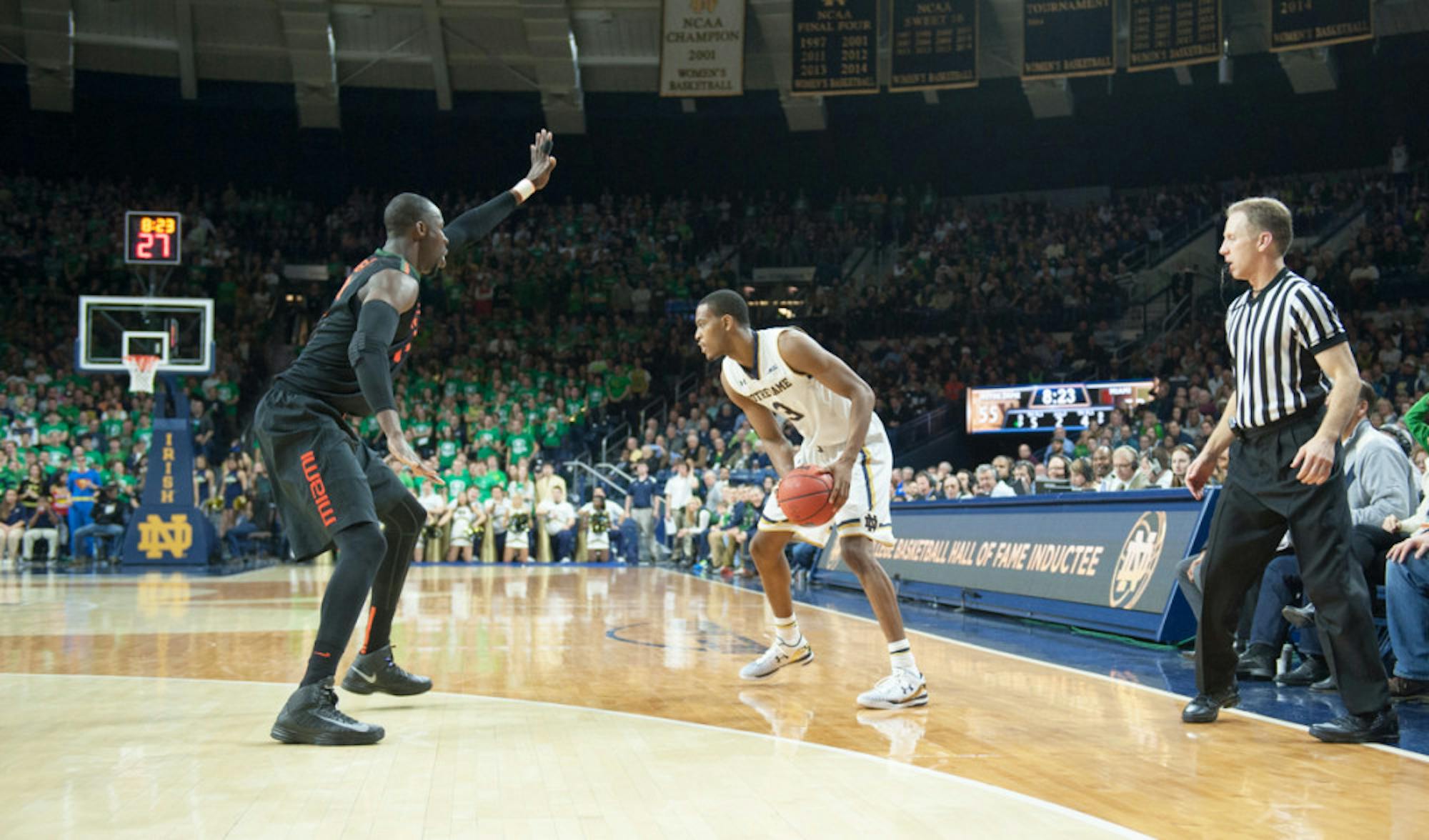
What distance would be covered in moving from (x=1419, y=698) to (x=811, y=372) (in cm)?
308

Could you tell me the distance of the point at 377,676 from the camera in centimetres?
501

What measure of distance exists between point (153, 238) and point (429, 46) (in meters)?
9.77

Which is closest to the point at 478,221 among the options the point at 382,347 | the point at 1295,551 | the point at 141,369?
the point at 382,347

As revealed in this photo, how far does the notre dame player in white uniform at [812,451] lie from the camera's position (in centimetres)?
507

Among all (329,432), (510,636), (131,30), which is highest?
(131,30)

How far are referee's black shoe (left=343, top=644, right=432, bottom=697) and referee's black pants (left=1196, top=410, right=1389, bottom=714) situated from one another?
328cm

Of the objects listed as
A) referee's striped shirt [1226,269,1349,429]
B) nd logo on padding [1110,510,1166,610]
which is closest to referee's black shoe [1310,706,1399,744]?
referee's striped shirt [1226,269,1349,429]

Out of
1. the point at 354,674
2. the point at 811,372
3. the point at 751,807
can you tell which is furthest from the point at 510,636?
the point at 751,807

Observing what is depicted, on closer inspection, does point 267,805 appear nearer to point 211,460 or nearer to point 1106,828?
point 1106,828

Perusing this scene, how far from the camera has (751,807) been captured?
3.32 meters

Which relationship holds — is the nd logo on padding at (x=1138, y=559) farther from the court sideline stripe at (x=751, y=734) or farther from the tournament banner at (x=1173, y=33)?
the tournament banner at (x=1173, y=33)

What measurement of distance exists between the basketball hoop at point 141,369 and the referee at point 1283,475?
14510 mm

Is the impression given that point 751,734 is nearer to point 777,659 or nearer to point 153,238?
point 777,659

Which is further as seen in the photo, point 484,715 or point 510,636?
point 510,636
